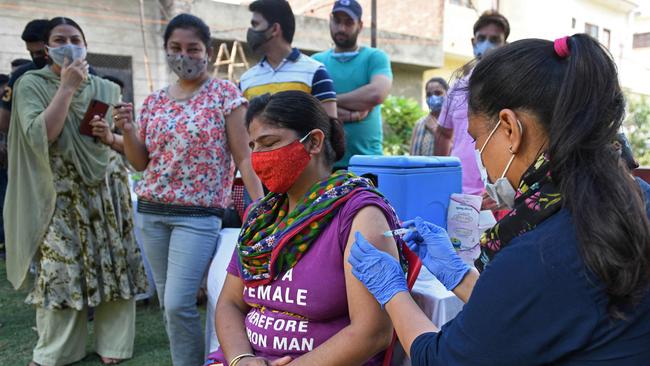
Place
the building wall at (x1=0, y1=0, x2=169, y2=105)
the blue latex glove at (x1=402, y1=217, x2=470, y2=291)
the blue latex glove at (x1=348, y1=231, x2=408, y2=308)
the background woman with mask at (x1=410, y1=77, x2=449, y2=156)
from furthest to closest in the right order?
the building wall at (x1=0, y1=0, x2=169, y2=105) → the background woman with mask at (x1=410, y1=77, x2=449, y2=156) → the blue latex glove at (x1=402, y1=217, x2=470, y2=291) → the blue latex glove at (x1=348, y1=231, x2=408, y2=308)

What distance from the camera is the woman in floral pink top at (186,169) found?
236cm

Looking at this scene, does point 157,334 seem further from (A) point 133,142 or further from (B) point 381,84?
(B) point 381,84

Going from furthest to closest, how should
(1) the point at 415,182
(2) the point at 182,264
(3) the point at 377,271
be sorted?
(2) the point at 182,264 < (1) the point at 415,182 < (3) the point at 377,271

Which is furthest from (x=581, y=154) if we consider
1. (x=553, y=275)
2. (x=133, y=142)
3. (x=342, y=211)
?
(x=133, y=142)

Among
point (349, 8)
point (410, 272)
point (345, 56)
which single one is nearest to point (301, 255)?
point (410, 272)

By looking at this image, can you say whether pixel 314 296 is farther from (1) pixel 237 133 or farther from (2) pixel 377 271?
(1) pixel 237 133

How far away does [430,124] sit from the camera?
5191mm

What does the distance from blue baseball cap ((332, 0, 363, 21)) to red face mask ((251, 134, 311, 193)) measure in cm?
172

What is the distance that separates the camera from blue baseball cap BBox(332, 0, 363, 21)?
3148mm

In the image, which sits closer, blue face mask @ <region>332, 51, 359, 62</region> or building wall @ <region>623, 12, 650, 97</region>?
blue face mask @ <region>332, 51, 359, 62</region>

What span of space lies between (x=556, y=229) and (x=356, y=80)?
2.38 meters

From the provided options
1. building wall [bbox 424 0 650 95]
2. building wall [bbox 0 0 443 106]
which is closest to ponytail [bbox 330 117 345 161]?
building wall [bbox 0 0 443 106]

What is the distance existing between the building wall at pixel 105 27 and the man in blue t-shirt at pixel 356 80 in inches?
262

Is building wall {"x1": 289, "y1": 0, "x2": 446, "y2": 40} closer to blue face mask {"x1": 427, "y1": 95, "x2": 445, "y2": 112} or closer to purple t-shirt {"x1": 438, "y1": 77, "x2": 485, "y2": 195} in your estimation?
blue face mask {"x1": 427, "y1": 95, "x2": 445, "y2": 112}
